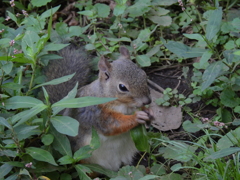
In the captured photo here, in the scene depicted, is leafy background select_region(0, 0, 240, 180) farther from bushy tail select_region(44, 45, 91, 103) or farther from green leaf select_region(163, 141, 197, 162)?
bushy tail select_region(44, 45, 91, 103)

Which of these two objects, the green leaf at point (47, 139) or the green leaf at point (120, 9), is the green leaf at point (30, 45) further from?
the green leaf at point (120, 9)

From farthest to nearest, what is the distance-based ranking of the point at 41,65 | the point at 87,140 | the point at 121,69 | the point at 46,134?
the point at 41,65
the point at 87,140
the point at 121,69
the point at 46,134

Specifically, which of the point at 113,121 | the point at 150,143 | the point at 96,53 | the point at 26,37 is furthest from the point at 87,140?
the point at 96,53

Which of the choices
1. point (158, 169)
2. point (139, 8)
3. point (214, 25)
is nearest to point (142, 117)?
point (158, 169)

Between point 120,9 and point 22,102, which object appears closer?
point 22,102

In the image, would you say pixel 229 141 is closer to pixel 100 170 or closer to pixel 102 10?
pixel 100 170

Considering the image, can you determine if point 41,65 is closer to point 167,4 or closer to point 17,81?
point 17,81
